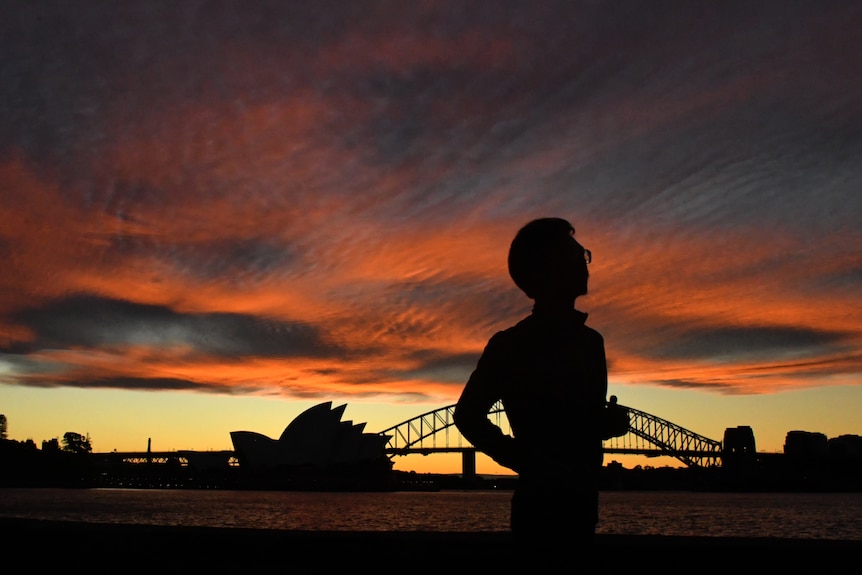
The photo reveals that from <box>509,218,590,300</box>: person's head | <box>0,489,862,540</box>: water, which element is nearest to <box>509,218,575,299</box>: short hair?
<box>509,218,590,300</box>: person's head

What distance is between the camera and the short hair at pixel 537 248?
2105 mm

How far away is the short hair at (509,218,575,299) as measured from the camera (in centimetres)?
211

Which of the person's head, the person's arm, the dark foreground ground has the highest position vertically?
the person's head

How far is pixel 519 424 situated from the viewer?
2.00m

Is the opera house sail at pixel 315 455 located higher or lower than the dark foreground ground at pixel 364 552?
lower

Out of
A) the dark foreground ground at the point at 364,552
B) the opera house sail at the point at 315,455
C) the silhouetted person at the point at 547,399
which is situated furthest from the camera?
the opera house sail at the point at 315,455

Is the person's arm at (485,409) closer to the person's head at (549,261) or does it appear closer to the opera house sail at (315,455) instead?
the person's head at (549,261)

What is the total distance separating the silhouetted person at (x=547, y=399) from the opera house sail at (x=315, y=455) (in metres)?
116

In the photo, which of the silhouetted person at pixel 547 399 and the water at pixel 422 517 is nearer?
the silhouetted person at pixel 547 399

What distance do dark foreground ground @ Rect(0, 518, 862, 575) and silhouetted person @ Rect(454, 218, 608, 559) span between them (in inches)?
46.2

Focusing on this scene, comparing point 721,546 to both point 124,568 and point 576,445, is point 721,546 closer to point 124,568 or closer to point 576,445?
point 576,445

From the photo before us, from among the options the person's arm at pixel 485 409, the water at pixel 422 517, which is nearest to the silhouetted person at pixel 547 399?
the person's arm at pixel 485 409

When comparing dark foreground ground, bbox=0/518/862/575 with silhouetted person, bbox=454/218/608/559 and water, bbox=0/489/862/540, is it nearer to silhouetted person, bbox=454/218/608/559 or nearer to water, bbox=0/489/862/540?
silhouetted person, bbox=454/218/608/559

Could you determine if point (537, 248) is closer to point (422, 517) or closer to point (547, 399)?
point (547, 399)
